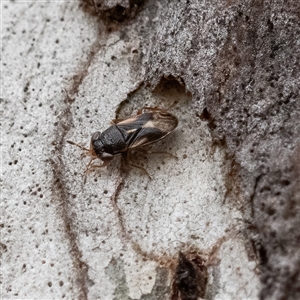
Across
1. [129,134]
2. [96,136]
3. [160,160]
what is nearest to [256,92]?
[160,160]

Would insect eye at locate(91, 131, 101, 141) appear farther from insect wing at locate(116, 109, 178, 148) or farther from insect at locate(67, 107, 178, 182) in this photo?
insect wing at locate(116, 109, 178, 148)

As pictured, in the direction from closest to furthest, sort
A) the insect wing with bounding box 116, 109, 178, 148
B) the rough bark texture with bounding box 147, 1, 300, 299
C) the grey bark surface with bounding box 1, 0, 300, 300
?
the rough bark texture with bounding box 147, 1, 300, 299 < the grey bark surface with bounding box 1, 0, 300, 300 < the insect wing with bounding box 116, 109, 178, 148

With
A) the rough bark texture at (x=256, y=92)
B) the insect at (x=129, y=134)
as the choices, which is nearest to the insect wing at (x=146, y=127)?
the insect at (x=129, y=134)

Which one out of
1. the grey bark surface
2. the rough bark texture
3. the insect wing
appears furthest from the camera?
the insect wing

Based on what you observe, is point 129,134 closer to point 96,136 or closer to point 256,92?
point 96,136

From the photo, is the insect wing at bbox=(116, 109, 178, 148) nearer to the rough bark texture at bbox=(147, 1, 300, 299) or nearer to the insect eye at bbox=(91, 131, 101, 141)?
the insect eye at bbox=(91, 131, 101, 141)

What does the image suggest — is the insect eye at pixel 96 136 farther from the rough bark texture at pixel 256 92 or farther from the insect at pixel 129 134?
the rough bark texture at pixel 256 92

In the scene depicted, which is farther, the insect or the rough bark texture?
the insect

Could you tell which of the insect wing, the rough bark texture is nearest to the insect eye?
the insect wing
